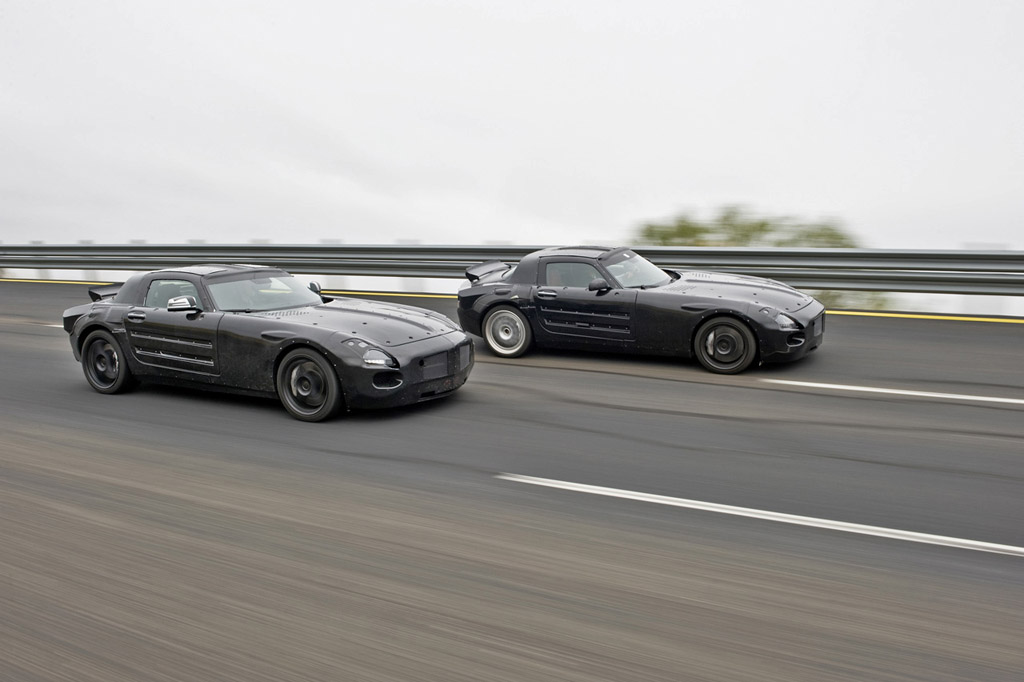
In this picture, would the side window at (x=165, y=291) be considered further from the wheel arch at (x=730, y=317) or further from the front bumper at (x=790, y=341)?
the front bumper at (x=790, y=341)

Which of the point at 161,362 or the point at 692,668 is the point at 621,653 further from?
the point at 161,362

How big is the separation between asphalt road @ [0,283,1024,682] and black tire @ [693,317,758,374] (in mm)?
361

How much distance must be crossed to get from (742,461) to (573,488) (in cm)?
131

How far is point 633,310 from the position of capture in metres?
9.43

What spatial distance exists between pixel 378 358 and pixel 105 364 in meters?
3.21

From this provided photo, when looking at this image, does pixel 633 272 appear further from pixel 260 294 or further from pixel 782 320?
pixel 260 294

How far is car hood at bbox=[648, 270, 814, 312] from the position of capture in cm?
909

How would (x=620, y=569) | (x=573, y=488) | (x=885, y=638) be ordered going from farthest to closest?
(x=573, y=488) < (x=620, y=569) < (x=885, y=638)

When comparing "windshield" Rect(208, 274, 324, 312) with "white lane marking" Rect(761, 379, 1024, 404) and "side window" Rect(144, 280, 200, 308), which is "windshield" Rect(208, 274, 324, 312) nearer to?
"side window" Rect(144, 280, 200, 308)

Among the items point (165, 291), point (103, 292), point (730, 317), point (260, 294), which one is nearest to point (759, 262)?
point (730, 317)

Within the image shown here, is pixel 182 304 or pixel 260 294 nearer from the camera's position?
pixel 182 304

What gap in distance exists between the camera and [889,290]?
1212 cm

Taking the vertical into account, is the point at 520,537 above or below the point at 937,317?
below

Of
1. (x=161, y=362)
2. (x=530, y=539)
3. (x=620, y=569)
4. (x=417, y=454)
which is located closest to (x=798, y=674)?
(x=620, y=569)
